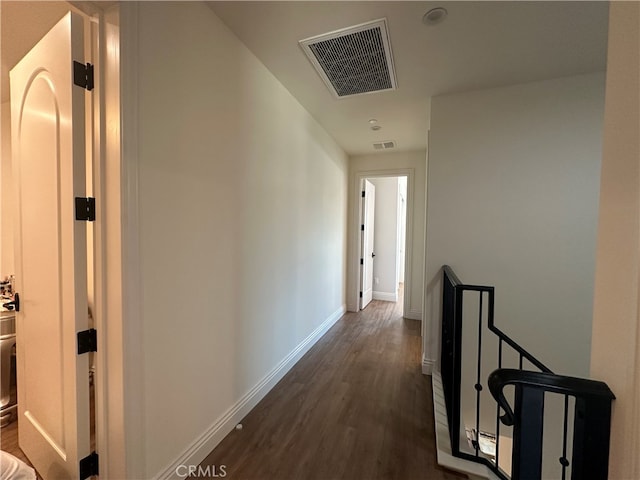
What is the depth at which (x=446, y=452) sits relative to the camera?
1.62 m

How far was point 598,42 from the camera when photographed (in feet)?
5.78

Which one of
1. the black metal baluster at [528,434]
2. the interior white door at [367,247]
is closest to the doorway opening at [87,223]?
the black metal baluster at [528,434]

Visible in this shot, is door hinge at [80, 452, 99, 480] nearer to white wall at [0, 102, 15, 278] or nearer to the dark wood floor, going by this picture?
the dark wood floor

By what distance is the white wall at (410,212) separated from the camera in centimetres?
417

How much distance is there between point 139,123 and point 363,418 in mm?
2260

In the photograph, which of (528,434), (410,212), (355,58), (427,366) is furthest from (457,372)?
(410,212)

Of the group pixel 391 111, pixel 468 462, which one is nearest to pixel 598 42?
pixel 391 111

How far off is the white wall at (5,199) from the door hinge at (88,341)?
199 cm

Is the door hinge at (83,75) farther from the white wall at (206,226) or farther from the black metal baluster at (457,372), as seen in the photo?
the black metal baluster at (457,372)

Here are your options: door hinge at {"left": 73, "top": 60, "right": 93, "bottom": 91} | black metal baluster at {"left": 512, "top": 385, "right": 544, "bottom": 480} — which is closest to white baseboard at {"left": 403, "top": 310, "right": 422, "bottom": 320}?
black metal baluster at {"left": 512, "top": 385, "right": 544, "bottom": 480}

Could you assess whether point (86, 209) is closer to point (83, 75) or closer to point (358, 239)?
point (83, 75)

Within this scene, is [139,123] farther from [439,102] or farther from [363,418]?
[439,102]

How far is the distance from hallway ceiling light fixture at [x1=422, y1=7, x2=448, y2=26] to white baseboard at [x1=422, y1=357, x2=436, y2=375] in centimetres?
271

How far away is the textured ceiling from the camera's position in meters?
1.53
